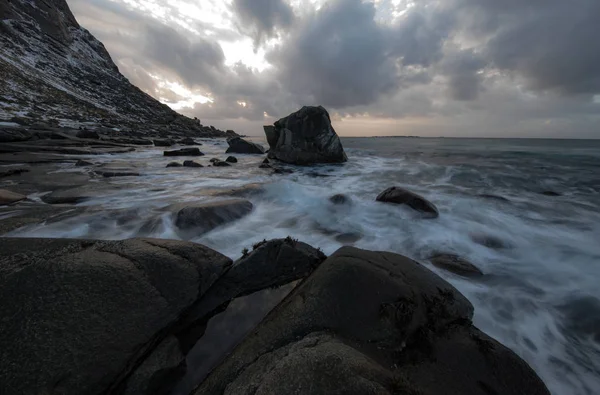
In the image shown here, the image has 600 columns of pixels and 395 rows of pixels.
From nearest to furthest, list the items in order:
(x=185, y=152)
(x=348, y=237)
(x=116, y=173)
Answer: (x=348, y=237) < (x=116, y=173) < (x=185, y=152)

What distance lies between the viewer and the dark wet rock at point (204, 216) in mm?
6199

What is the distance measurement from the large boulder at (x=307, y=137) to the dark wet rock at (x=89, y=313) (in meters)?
18.1

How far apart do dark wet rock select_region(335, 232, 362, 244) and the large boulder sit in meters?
14.5

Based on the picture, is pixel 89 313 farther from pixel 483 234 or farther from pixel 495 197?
pixel 495 197

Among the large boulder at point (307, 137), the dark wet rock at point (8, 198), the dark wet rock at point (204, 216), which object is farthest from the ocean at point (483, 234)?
the large boulder at point (307, 137)

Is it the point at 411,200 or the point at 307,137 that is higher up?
the point at 307,137

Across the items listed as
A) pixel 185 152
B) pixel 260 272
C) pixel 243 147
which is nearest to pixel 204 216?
pixel 260 272

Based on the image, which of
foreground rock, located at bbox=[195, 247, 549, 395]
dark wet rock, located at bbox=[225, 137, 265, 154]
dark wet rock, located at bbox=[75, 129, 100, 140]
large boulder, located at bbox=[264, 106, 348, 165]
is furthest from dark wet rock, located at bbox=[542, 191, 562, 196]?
dark wet rock, located at bbox=[75, 129, 100, 140]

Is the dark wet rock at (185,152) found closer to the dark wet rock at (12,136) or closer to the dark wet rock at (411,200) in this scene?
the dark wet rock at (12,136)

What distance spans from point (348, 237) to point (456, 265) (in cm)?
247

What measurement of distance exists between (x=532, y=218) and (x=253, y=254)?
10071 mm

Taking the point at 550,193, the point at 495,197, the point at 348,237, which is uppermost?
the point at 348,237

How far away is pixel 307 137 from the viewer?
2066 cm

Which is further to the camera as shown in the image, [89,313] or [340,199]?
[340,199]
